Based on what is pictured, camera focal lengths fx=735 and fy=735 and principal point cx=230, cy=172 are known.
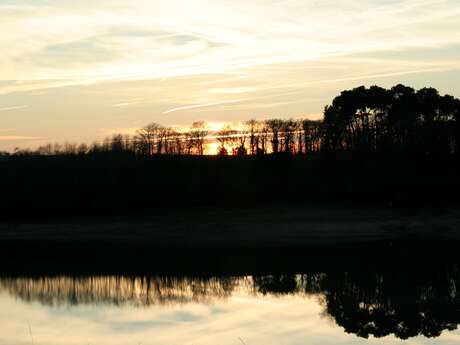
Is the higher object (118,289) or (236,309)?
(236,309)

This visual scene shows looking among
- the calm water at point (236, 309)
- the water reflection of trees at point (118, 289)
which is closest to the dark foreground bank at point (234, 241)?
the water reflection of trees at point (118, 289)

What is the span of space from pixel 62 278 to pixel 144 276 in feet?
14.9

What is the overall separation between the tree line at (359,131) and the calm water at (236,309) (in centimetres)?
4655

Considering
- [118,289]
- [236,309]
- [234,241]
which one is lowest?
[234,241]

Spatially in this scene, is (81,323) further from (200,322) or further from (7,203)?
(7,203)

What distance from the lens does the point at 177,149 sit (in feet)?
417

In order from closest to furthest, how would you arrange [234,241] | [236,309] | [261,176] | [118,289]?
1. [236,309]
2. [118,289]
3. [234,241]
4. [261,176]

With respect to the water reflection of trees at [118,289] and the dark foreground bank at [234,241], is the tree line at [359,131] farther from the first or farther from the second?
the water reflection of trees at [118,289]

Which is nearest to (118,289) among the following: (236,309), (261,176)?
(236,309)

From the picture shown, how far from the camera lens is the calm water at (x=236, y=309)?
2322 cm

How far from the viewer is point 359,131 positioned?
96.9 metres

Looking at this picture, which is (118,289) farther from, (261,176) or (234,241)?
(261,176)

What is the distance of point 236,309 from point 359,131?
70.9 metres

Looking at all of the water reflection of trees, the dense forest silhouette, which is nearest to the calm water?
the water reflection of trees
